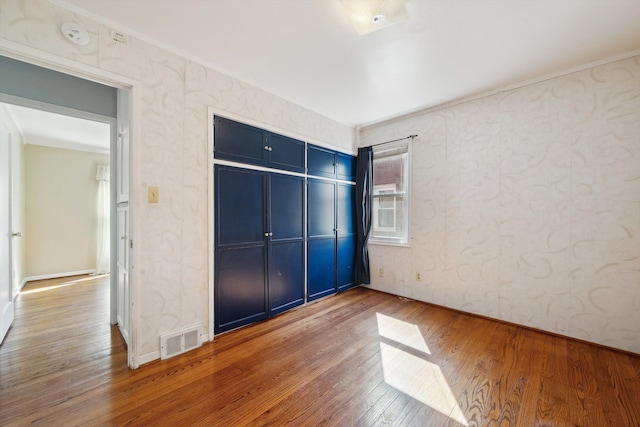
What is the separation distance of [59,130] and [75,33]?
3.53 metres

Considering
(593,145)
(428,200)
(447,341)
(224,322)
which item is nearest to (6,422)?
(224,322)

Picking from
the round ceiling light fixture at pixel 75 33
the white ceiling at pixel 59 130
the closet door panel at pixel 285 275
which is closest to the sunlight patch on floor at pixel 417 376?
the closet door panel at pixel 285 275

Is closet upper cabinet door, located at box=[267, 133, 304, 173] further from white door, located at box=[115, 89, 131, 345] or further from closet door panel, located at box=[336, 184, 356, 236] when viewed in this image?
white door, located at box=[115, 89, 131, 345]

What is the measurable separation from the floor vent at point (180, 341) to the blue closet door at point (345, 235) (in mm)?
2019

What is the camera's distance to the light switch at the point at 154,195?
2.00 metres

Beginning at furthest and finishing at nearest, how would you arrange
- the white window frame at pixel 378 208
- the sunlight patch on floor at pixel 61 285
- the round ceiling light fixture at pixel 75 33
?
the sunlight patch on floor at pixel 61 285, the white window frame at pixel 378 208, the round ceiling light fixture at pixel 75 33

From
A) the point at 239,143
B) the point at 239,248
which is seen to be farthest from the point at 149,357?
the point at 239,143

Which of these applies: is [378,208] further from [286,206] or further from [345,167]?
[286,206]

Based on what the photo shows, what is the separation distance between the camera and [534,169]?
8.45 ft

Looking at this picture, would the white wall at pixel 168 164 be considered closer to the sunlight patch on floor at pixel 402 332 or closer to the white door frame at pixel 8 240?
the white door frame at pixel 8 240

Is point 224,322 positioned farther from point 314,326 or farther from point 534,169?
point 534,169

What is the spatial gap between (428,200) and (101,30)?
3565 millimetres

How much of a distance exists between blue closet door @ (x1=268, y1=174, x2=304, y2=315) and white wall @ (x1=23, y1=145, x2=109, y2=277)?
4762mm

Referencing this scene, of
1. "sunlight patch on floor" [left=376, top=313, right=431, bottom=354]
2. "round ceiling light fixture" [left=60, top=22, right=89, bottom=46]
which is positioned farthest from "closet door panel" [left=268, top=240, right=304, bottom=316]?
"round ceiling light fixture" [left=60, top=22, right=89, bottom=46]
